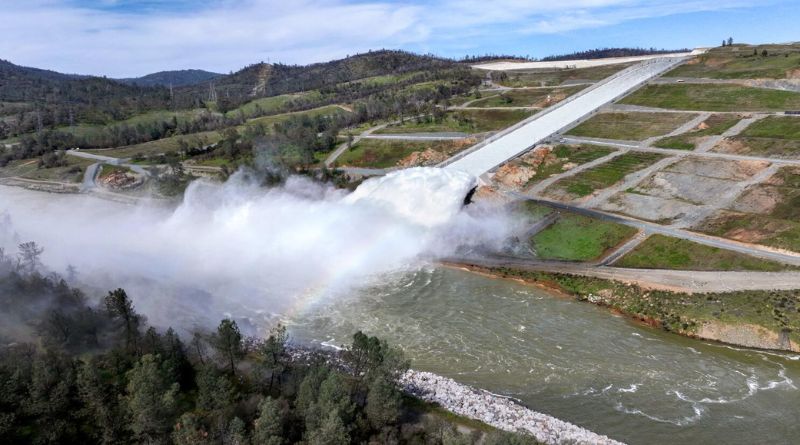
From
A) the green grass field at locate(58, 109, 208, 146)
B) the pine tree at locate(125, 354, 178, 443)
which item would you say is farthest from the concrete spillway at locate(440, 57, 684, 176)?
the green grass field at locate(58, 109, 208, 146)

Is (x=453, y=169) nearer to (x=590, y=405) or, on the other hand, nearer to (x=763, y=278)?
(x=763, y=278)

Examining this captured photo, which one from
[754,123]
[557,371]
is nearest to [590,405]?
[557,371]

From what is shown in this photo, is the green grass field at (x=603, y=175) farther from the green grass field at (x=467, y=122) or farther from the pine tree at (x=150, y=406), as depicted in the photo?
the pine tree at (x=150, y=406)

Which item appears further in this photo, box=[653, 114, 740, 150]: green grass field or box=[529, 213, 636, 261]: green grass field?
box=[653, 114, 740, 150]: green grass field

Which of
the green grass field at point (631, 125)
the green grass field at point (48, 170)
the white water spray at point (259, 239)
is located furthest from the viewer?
the green grass field at point (48, 170)

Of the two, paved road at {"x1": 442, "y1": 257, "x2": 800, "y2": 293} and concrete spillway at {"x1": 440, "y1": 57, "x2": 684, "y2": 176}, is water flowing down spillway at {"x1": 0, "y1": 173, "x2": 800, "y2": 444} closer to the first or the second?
paved road at {"x1": 442, "y1": 257, "x2": 800, "y2": 293}

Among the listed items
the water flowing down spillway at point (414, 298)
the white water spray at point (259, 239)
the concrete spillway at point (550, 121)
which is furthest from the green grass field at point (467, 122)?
the water flowing down spillway at point (414, 298)
